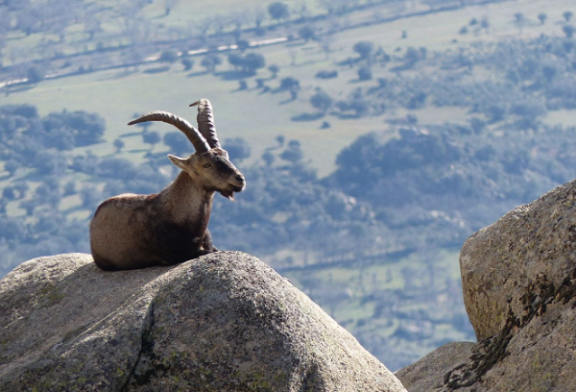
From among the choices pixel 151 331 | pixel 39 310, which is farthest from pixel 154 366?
pixel 39 310

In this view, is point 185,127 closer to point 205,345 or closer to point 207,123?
point 207,123

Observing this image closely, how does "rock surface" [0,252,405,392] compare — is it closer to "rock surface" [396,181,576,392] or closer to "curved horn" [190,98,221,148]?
"rock surface" [396,181,576,392]

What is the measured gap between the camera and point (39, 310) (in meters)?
16.5

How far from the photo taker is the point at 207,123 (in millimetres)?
19094

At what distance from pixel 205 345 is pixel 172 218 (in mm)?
5320

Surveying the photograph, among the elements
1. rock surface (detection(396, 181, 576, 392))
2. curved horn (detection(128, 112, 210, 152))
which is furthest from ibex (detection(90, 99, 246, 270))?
rock surface (detection(396, 181, 576, 392))

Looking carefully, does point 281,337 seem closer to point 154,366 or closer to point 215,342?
point 215,342

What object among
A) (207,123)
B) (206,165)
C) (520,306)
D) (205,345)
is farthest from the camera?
(207,123)

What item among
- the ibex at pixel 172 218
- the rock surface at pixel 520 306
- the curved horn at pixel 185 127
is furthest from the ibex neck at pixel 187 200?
the rock surface at pixel 520 306

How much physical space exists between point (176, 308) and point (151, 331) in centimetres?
48

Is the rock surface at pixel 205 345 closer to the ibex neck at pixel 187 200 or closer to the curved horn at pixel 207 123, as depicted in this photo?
the ibex neck at pixel 187 200

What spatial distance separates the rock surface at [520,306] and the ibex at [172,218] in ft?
15.0

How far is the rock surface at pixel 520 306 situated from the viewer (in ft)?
45.7

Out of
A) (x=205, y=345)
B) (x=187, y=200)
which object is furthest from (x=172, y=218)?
(x=205, y=345)
